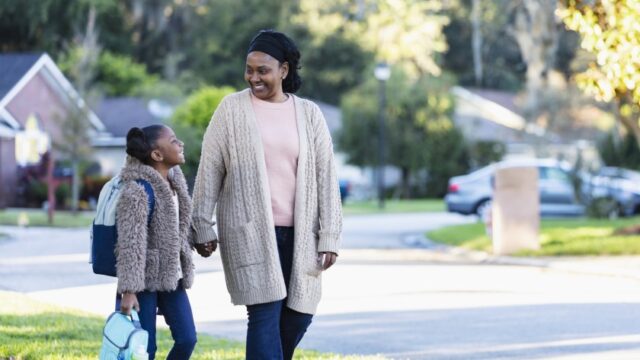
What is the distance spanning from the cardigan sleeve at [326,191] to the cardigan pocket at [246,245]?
33 cm

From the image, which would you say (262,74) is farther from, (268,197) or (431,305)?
(431,305)

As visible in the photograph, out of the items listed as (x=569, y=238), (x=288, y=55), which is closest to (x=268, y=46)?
(x=288, y=55)

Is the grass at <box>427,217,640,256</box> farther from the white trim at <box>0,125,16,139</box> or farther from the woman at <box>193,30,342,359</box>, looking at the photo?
the white trim at <box>0,125,16,139</box>

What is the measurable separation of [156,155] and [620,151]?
35789 millimetres

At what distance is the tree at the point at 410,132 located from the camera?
59219 millimetres

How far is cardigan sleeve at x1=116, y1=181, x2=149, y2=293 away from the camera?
730cm

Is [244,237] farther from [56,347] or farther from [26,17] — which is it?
[26,17]

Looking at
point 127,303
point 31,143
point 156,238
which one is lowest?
point 127,303

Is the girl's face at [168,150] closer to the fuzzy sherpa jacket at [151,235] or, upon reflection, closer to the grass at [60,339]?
the fuzzy sherpa jacket at [151,235]

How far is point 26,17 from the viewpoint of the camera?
219 feet

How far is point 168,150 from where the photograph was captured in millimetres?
7645

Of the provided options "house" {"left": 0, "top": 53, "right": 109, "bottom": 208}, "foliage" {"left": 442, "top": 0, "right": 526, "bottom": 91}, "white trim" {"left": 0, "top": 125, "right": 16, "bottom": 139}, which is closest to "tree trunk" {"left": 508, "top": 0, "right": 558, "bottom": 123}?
"foliage" {"left": 442, "top": 0, "right": 526, "bottom": 91}

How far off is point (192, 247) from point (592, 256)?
583 inches

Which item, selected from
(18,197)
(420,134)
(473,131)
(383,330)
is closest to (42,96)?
(18,197)
